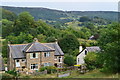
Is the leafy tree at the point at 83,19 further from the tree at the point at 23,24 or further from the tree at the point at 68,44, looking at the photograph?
the tree at the point at 68,44

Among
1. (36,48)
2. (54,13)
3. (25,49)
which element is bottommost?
(25,49)

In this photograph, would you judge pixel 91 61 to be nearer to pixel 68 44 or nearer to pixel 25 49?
pixel 25 49

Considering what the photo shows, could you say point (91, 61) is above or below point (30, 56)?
below

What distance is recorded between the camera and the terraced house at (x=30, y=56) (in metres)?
26.3

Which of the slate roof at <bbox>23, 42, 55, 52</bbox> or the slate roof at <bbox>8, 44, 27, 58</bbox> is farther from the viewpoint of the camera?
the slate roof at <bbox>23, 42, 55, 52</bbox>

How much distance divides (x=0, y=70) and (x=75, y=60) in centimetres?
1364

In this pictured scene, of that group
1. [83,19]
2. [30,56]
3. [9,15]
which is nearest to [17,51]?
→ [30,56]

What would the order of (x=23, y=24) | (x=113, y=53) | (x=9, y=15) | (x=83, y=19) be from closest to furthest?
(x=113, y=53)
(x=23, y=24)
(x=9, y=15)
(x=83, y=19)

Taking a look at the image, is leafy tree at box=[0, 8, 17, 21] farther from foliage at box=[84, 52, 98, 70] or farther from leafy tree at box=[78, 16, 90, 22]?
foliage at box=[84, 52, 98, 70]

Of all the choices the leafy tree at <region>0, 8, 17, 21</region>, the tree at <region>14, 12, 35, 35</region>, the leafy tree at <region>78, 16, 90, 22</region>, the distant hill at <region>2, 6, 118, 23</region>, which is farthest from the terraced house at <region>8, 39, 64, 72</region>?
the leafy tree at <region>78, 16, 90, 22</region>

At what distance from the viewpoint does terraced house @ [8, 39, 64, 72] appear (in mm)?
26297

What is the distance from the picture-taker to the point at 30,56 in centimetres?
2662

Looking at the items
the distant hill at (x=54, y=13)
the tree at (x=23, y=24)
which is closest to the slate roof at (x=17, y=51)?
the distant hill at (x=54, y=13)

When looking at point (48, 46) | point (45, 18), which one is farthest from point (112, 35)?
point (45, 18)
